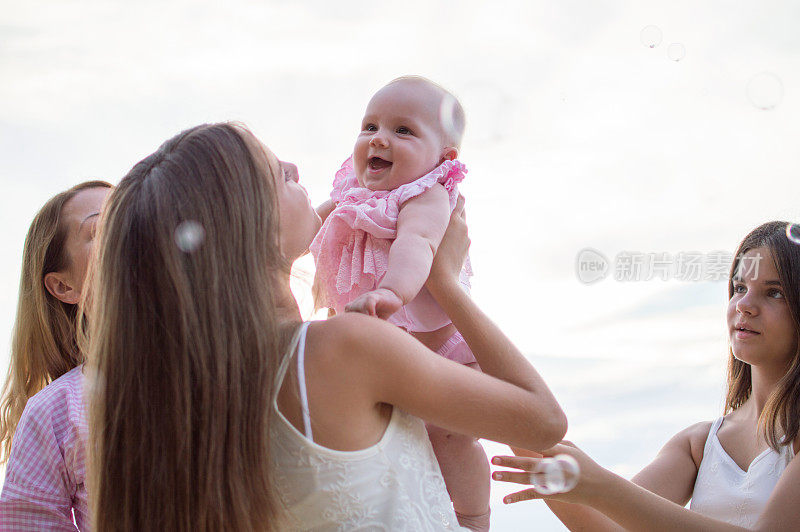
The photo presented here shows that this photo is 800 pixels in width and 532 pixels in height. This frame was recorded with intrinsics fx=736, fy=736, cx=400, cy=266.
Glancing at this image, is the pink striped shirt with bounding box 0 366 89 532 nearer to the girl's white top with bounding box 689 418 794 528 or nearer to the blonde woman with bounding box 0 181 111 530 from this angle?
the blonde woman with bounding box 0 181 111 530

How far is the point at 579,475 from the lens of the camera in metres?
2.55

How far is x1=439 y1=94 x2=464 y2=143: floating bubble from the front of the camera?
2.62 metres

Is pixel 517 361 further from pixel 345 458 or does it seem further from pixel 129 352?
pixel 129 352

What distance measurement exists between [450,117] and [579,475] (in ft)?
4.40

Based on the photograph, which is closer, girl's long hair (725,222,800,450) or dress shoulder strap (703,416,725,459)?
girl's long hair (725,222,800,450)

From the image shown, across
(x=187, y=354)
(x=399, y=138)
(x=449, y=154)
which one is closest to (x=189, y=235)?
(x=187, y=354)

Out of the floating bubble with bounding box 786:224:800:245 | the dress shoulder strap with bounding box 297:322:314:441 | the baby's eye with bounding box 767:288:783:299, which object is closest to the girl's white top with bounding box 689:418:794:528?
the baby's eye with bounding box 767:288:783:299

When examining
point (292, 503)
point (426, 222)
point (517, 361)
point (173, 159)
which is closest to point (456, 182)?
point (426, 222)

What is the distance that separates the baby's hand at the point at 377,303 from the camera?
1.80m

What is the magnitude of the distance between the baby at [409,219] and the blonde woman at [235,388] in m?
0.59

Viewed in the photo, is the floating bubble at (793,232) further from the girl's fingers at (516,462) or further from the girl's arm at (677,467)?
the girl's fingers at (516,462)

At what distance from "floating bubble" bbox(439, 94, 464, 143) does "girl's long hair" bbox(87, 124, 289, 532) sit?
1019 millimetres

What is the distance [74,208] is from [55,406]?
85 cm

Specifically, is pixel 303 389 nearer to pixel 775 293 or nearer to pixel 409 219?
pixel 409 219
